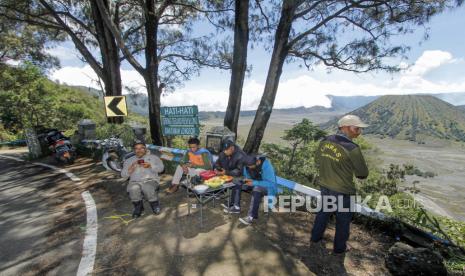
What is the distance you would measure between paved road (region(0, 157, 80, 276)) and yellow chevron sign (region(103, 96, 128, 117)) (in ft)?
8.84

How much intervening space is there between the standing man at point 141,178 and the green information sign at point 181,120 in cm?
225

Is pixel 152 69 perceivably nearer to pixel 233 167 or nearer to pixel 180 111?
pixel 180 111

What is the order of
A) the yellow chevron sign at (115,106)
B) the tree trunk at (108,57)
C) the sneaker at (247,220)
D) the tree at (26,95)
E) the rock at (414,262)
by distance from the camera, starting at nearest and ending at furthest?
the rock at (414,262) → the sneaker at (247,220) → the yellow chevron sign at (115,106) → the tree trunk at (108,57) → the tree at (26,95)

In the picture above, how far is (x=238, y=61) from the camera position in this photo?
9.59 meters

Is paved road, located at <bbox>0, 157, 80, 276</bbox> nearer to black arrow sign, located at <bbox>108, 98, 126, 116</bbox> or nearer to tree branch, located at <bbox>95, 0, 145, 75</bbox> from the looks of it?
black arrow sign, located at <bbox>108, 98, 126, 116</bbox>

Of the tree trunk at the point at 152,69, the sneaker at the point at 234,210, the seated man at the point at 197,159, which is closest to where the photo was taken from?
the sneaker at the point at 234,210

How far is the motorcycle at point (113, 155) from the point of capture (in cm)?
841

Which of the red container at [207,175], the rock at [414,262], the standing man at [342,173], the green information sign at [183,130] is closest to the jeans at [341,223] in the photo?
the standing man at [342,173]

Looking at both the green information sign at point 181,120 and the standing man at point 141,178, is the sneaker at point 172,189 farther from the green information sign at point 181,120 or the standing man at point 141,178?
the green information sign at point 181,120

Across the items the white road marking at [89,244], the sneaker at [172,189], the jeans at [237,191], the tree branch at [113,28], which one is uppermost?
the tree branch at [113,28]

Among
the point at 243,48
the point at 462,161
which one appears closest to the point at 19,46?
the point at 243,48

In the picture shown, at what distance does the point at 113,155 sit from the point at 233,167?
5.10 meters

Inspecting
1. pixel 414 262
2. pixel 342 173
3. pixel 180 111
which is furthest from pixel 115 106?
pixel 414 262

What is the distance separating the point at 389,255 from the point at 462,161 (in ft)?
559
